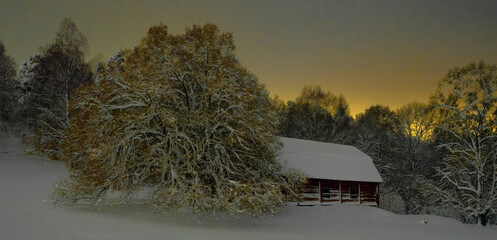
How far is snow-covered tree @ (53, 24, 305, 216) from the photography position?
1648 cm

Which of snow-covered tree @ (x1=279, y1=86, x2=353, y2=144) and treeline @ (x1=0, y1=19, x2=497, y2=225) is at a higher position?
snow-covered tree @ (x1=279, y1=86, x2=353, y2=144)

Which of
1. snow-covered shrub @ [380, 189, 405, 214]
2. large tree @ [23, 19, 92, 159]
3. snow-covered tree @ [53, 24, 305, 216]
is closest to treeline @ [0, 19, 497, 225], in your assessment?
snow-covered tree @ [53, 24, 305, 216]

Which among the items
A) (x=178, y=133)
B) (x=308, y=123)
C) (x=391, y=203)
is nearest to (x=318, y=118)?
(x=308, y=123)

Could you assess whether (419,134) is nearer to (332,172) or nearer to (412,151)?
(412,151)

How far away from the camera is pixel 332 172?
31234mm

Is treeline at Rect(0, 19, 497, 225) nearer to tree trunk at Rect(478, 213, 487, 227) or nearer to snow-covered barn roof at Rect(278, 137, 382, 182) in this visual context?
tree trunk at Rect(478, 213, 487, 227)

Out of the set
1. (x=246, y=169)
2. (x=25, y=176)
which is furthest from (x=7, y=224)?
(x=25, y=176)

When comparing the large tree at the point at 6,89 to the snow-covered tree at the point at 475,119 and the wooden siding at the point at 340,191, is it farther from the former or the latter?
the snow-covered tree at the point at 475,119

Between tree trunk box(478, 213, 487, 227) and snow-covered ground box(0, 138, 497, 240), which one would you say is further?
tree trunk box(478, 213, 487, 227)

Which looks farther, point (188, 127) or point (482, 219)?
point (482, 219)

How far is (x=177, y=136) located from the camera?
16.9 meters

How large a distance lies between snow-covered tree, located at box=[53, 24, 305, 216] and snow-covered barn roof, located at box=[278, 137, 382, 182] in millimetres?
9954

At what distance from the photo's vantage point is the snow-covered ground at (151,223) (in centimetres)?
1277

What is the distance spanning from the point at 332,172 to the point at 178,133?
18.1m
